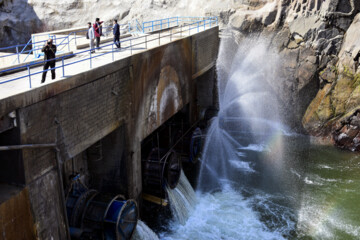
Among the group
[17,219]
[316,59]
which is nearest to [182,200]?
[17,219]

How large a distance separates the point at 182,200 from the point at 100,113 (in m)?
6.82

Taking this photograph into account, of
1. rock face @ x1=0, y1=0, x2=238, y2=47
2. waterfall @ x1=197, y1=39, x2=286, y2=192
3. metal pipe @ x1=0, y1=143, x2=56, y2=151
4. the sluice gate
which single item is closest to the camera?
metal pipe @ x1=0, y1=143, x2=56, y2=151

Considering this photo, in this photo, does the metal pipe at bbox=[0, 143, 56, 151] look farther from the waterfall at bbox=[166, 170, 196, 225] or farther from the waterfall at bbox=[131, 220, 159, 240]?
the waterfall at bbox=[166, 170, 196, 225]

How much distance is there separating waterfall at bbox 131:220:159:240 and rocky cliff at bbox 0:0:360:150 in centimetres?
1427

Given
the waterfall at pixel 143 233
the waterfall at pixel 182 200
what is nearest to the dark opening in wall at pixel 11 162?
the waterfall at pixel 143 233

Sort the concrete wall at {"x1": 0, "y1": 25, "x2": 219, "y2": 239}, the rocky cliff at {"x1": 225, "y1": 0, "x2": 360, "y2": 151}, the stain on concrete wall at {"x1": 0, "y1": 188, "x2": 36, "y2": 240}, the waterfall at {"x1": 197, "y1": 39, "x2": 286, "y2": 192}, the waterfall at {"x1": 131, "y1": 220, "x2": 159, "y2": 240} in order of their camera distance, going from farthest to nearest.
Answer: the waterfall at {"x1": 197, "y1": 39, "x2": 286, "y2": 192}, the rocky cliff at {"x1": 225, "y1": 0, "x2": 360, "y2": 151}, the waterfall at {"x1": 131, "y1": 220, "x2": 159, "y2": 240}, the concrete wall at {"x1": 0, "y1": 25, "x2": 219, "y2": 239}, the stain on concrete wall at {"x1": 0, "y1": 188, "x2": 36, "y2": 240}

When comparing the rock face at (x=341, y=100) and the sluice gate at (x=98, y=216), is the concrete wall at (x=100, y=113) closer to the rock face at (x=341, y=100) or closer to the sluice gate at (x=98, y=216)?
the sluice gate at (x=98, y=216)

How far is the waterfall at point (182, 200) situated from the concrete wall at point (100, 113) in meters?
1.82

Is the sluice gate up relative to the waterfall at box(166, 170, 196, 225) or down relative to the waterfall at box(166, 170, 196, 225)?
up

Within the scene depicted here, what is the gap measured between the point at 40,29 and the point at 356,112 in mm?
25435

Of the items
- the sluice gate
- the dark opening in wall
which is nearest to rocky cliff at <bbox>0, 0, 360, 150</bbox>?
the sluice gate

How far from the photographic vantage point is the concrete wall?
10930 mm

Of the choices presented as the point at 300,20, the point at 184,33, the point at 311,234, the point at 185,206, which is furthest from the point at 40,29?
the point at 311,234

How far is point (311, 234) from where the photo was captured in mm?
17094
